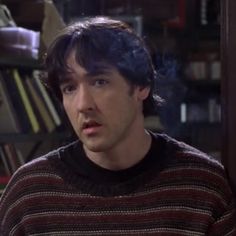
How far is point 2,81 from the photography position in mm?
1966

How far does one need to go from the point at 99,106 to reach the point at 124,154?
133 mm

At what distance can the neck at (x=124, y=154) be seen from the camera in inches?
47.6

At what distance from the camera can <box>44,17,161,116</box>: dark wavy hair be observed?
117cm

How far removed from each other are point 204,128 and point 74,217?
67cm

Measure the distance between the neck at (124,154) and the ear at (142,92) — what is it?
0.07 metres

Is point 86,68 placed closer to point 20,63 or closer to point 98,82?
point 98,82

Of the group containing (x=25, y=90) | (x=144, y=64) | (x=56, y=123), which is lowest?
(x=56, y=123)

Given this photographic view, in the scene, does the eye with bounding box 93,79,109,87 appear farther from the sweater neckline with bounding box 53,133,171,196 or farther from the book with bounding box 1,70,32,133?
the book with bounding box 1,70,32,133

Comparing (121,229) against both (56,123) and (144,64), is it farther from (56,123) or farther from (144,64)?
(56,123)

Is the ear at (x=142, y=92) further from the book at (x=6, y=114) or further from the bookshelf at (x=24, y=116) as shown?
the book at (x=6, y=114)

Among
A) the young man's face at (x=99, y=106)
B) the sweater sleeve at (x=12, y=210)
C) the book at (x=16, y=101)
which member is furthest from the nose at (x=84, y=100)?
the book at (x=16, y=101)

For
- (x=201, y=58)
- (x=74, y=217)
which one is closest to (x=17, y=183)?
(x=74, y=217)

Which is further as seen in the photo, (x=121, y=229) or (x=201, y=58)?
(x=201, y=58)

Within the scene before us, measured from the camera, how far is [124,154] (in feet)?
3.98
